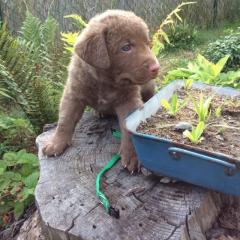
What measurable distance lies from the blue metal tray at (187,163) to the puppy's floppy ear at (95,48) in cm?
38

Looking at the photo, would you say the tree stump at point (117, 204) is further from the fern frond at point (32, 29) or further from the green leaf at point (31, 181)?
the fern frond at point (32, 29)

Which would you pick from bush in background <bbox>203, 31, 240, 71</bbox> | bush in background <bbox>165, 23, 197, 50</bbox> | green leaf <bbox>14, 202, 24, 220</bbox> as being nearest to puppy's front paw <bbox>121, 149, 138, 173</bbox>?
green leaf <bbox>14, 202, 24, 220</bbox>

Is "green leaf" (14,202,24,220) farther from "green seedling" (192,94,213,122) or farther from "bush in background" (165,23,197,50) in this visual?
"bush in background" (165,23,197,50)

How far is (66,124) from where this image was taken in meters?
3.06

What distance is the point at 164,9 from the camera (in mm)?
9422

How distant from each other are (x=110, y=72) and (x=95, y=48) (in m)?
0.22

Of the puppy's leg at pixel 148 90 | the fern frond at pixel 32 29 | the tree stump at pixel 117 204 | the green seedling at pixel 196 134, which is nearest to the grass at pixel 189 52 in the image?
the fern frond at pixel 32 29

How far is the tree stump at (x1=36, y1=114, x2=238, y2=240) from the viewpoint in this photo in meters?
2.34

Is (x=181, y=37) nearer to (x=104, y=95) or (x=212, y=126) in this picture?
(x=104, y=95)

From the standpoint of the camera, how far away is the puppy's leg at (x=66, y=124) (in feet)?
9.94

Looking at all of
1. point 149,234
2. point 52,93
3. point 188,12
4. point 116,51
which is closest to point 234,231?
point 149,234

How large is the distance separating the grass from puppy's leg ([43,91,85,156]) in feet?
11.5

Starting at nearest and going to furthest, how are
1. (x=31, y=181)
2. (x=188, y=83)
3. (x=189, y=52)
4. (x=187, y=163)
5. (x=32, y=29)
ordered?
(x=187, y=163) → (x=188, y=83) → (x=31, y=181) → (x=32, y=29) → (x=189, y=52)

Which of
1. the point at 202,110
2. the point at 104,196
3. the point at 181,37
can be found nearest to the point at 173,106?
the point at 202,110
